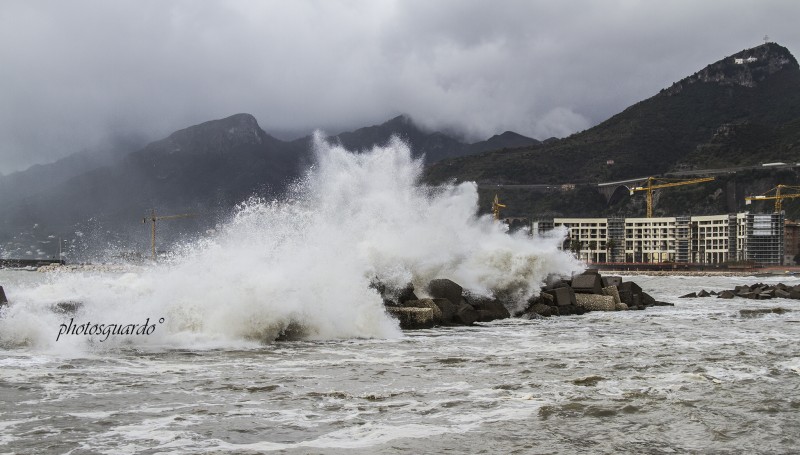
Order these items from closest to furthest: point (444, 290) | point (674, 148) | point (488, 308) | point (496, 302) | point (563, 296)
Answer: point (444, 290), point (488, 308), point (496, 302), point (563, 296), point (674, 148)

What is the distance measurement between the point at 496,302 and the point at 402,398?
13.3 meters

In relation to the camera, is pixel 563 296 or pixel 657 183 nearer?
pixel 563 296

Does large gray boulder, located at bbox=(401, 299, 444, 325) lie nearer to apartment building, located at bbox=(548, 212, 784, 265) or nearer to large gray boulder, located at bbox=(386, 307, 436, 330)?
large gray boulder, located at bbox=(386, 307, 436, 330)

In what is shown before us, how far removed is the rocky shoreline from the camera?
61.0ft

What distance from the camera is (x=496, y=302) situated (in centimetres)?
2195

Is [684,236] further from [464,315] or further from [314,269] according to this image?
[314,269]

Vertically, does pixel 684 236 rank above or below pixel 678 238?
above

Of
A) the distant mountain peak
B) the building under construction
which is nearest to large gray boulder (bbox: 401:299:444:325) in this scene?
the building under construction

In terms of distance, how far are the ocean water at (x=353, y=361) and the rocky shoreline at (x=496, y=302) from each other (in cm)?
64

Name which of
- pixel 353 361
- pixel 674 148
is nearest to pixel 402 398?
pixel 353 361

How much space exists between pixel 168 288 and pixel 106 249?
542ft

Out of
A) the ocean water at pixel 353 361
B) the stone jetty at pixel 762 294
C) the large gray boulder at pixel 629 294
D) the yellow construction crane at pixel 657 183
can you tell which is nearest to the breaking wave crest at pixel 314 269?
the ocean water at pixel 353 361

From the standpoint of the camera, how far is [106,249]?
6619 inches

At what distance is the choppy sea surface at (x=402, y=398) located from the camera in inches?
273
